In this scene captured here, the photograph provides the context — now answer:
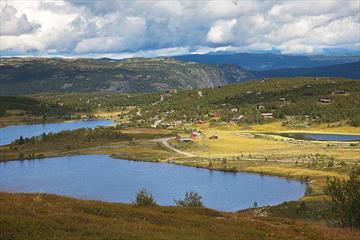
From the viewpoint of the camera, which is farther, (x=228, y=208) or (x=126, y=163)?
(x=126, y=163)

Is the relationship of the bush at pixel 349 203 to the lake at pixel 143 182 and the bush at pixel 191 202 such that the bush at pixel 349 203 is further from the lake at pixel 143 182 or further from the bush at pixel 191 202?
the lake at pixel 143 182

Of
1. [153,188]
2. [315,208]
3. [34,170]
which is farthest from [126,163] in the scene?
[315,208]

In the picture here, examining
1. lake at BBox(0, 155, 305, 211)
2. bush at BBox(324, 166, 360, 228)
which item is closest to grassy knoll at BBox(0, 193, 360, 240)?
bush at BBox(324, 166, 360, 228)

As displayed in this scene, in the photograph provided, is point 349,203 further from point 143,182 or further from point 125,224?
point 143,182

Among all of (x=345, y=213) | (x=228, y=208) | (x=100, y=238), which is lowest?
(x=228, y=208)

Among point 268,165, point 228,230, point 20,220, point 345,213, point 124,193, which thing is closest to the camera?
point 20,220

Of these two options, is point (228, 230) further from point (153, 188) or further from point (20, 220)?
point (153, 188)
